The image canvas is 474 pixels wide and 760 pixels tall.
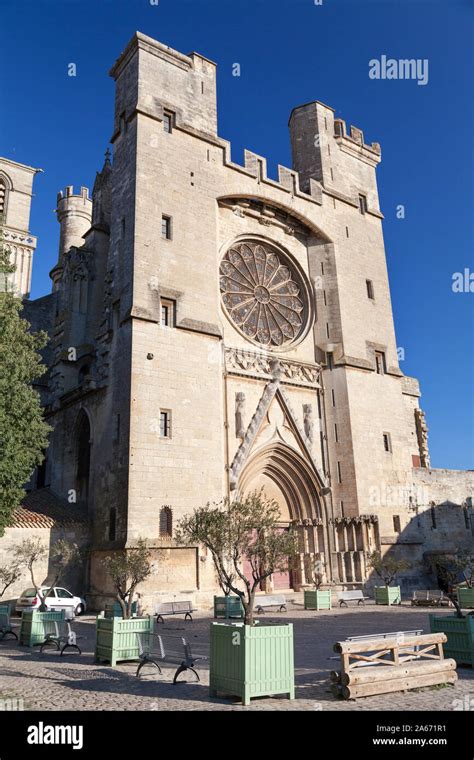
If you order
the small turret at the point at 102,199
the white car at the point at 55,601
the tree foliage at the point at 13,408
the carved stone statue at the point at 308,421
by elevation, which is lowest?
the white car at the point at 55,601

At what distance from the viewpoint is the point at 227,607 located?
15836 millimetres

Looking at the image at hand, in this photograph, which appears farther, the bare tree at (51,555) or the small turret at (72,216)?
the small turret at (72,216)

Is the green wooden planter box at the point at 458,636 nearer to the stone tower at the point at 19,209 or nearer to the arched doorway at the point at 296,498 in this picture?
the arched doorway at the point at 296,498

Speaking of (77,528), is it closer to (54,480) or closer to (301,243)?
(54,480)

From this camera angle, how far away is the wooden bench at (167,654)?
8.12 metres

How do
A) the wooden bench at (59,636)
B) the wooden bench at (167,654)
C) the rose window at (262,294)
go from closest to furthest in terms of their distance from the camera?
the wooden bench at (167,654) < the wooden bench at (59,636) < the rose window at (262,294)

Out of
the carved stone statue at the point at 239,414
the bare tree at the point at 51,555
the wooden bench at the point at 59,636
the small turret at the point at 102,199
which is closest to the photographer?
the wooden bench at the point at 59,636

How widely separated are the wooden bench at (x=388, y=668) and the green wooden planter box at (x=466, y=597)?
1089 centimetres

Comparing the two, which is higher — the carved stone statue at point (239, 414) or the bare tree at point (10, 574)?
the carved stone statue at point (239, 414)

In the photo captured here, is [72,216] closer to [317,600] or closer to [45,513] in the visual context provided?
[45,513]

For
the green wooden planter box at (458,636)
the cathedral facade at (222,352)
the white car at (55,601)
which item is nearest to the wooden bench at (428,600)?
the cathedral facade at (222,352)

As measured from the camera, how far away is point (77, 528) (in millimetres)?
18766

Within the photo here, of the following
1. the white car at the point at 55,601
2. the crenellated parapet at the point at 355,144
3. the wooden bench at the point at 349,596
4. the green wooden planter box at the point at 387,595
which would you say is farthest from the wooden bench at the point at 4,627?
the crenellated parapet at the point at 355,144
